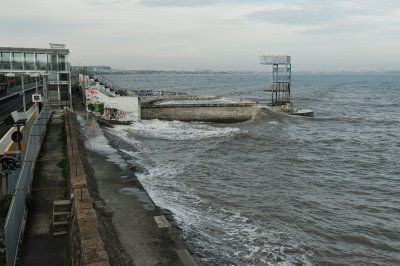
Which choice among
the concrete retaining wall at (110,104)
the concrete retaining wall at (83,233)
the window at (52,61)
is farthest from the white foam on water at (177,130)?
the concrete retaining wall at (83,233)

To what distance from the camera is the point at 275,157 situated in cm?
2747

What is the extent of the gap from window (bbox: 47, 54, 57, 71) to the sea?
9.11m

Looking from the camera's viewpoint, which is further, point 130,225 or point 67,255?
point 130,225

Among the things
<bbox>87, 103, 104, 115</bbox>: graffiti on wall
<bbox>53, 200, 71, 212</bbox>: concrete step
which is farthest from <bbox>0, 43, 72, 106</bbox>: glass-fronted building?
<bbox>53, 200, 71, 212</bbox>: concrete step

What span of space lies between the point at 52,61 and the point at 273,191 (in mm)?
28255

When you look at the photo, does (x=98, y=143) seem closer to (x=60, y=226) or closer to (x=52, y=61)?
(x=60, y=226)

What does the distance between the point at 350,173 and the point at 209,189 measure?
10.5 meters

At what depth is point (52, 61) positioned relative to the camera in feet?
121

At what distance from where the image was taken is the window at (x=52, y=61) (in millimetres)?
36781

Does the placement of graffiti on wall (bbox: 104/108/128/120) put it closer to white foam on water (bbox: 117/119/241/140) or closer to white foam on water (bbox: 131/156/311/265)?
white foam on water (bbox: 117/119/241/140)

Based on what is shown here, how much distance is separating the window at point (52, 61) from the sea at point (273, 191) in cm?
911

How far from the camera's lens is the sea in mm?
12922

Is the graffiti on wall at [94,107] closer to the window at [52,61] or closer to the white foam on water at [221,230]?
the window at [52,61]

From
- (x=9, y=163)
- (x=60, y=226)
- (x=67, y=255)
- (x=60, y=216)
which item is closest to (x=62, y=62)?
(x=9, y=163)
